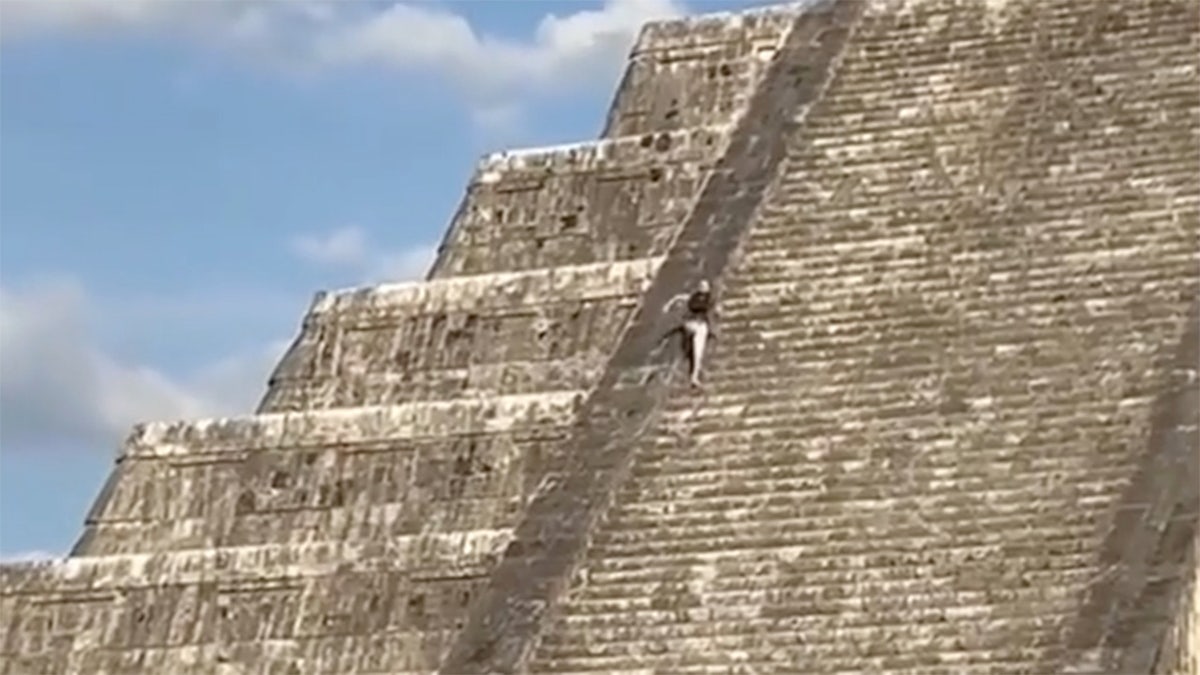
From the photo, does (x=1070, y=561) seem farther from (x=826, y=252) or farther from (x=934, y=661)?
(x=826, y=252)

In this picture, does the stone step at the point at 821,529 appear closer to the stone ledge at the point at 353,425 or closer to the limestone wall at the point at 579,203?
the stone ledge at the point at 353,425

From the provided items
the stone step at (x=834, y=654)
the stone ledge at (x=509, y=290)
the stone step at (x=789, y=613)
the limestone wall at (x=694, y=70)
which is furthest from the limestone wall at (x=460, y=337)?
the stone step at (x=834, y=654)

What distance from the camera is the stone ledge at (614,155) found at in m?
17.8

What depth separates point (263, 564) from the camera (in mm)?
15930

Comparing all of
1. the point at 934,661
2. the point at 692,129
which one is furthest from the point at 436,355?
the point at 934,661

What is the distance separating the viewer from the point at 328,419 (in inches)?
655

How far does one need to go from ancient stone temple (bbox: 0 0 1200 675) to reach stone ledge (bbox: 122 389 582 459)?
0.02m

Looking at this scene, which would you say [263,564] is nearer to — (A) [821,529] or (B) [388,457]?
(B) [388,457]

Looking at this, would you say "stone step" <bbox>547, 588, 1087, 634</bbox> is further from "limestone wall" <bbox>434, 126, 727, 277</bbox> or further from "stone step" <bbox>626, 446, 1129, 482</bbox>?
"limestone wall" <bbox>434, 126, 727, 277</bbox>

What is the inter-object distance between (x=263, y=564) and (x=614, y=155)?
328 centimetres

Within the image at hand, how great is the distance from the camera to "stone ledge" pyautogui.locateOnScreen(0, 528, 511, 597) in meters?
15.3

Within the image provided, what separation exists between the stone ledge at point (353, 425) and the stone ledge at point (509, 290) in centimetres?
63

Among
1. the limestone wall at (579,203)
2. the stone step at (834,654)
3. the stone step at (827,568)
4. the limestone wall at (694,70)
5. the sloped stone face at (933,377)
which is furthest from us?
the limestone wall at (694,70)

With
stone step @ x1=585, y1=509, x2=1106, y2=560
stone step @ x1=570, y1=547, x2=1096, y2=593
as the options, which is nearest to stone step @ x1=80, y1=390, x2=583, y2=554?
stone step @ x1=585, y1=509, x2=1106, y2=560
